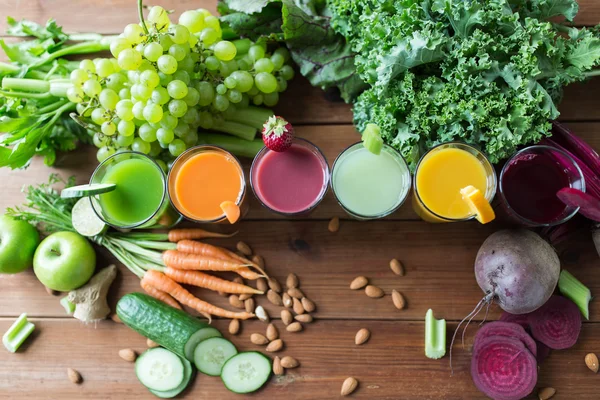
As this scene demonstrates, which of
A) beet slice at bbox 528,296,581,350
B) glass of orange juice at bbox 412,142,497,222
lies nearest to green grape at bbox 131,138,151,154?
glass of orange juice at bbox 412,142,497,222

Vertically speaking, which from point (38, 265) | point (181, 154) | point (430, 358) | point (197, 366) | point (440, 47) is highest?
point (440, 47)

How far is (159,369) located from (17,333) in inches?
19.1

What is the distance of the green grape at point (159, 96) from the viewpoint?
1.38 meters

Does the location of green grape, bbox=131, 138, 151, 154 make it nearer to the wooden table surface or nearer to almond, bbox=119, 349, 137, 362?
the wooden table surface

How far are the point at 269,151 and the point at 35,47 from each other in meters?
0.84

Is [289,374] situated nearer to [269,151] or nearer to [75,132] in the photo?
[269,151]

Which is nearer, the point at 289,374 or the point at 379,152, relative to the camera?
the point at 379,152

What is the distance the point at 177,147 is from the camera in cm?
149

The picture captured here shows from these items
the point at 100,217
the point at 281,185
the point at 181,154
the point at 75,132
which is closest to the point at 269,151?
the point at 281,185

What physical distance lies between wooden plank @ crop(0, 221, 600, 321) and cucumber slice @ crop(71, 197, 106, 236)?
0.46 feet

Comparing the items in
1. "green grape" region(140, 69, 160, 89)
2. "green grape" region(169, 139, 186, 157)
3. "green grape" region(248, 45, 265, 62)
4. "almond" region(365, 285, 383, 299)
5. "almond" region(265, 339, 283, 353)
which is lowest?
"almond" region(265, 339, 283, 353)

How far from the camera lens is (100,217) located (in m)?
1.42

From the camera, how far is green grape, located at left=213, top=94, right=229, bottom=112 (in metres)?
1.47

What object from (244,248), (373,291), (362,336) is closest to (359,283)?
(373,291)
